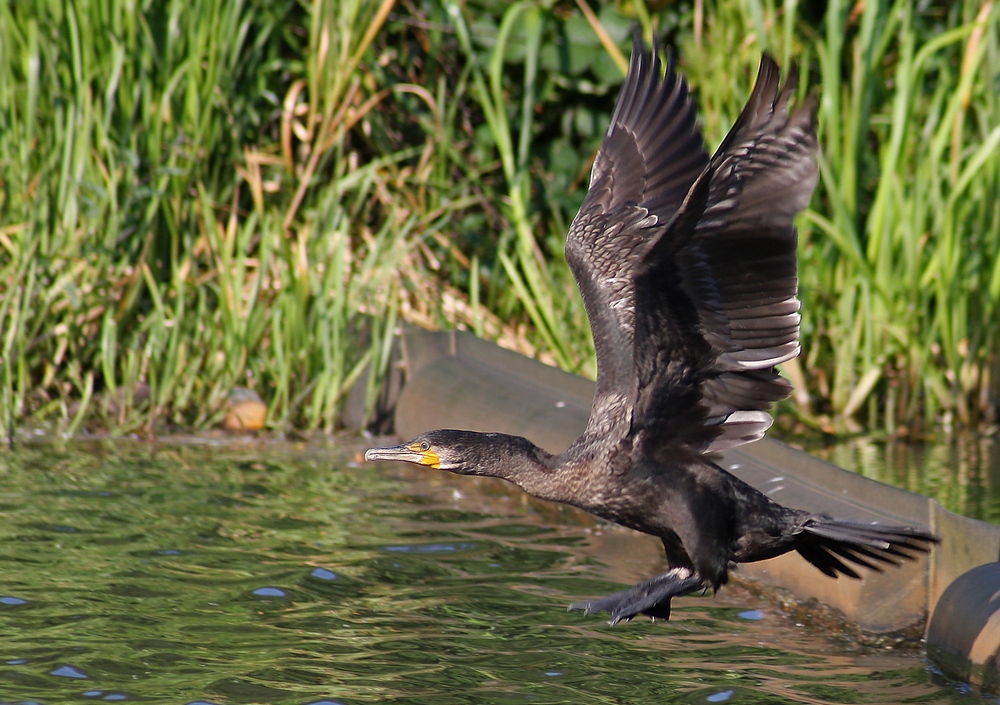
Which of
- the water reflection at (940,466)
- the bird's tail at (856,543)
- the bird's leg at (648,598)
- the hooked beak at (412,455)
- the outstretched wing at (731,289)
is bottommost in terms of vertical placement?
the water reflection at (940,466)

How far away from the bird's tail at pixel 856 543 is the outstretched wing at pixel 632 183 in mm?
829

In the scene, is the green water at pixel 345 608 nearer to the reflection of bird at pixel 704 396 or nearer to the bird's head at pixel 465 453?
the reflection of bird at pixel 704 396

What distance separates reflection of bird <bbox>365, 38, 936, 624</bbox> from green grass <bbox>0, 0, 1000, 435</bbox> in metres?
2.40

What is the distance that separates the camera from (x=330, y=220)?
21.5 ft

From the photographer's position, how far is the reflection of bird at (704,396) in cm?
324

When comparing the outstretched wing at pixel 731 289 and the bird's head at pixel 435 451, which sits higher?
the outstretched wing at pixel 731 289

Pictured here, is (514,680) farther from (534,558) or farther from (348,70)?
(348,70)

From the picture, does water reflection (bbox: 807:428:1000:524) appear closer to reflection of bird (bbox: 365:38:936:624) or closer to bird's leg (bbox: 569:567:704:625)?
reflection of bird (bbox: 365:38:936:624)

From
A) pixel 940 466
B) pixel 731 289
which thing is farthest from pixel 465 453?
pixel 940 466

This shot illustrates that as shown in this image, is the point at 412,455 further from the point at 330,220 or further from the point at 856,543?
the point at 330,220

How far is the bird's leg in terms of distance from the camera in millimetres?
3246

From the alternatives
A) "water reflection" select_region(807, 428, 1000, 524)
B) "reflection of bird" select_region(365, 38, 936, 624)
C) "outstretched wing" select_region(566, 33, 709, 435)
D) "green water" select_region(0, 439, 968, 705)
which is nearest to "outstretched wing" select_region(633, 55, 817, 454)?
"reflection of bird" select_region(365, 38, 936, 624)

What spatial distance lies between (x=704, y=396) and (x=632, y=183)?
1033mm

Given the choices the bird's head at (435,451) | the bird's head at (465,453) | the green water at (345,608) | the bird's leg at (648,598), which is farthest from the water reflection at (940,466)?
the bird's head at (435,451)
